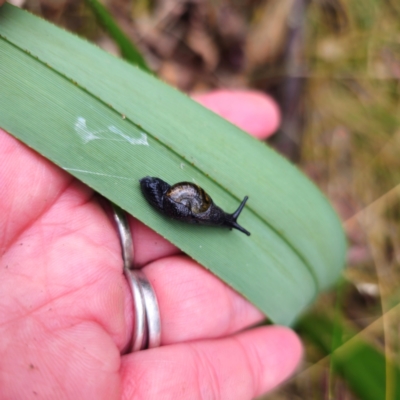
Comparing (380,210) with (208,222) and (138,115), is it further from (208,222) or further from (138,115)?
(138,115)

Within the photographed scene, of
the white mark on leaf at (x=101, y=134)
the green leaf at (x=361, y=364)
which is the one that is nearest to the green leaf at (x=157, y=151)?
the white mark on leaf at (x=101, y=134)

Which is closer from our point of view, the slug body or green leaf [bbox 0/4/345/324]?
green leaf [bbox 0/4/345/324]

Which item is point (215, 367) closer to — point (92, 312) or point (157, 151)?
point (92, 312)

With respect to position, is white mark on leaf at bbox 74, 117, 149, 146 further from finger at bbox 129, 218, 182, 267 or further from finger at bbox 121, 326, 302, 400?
finger at bbox 121, 326, 302, 400

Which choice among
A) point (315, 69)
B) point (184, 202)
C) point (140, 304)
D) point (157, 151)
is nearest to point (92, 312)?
point (140, 304)

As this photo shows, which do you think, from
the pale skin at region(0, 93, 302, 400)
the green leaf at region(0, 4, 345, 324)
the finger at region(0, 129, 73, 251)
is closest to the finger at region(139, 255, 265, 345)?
the pale skin at region(0, 93, 302, 400)

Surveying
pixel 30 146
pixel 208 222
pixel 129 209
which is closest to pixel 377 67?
pixel 208 222
